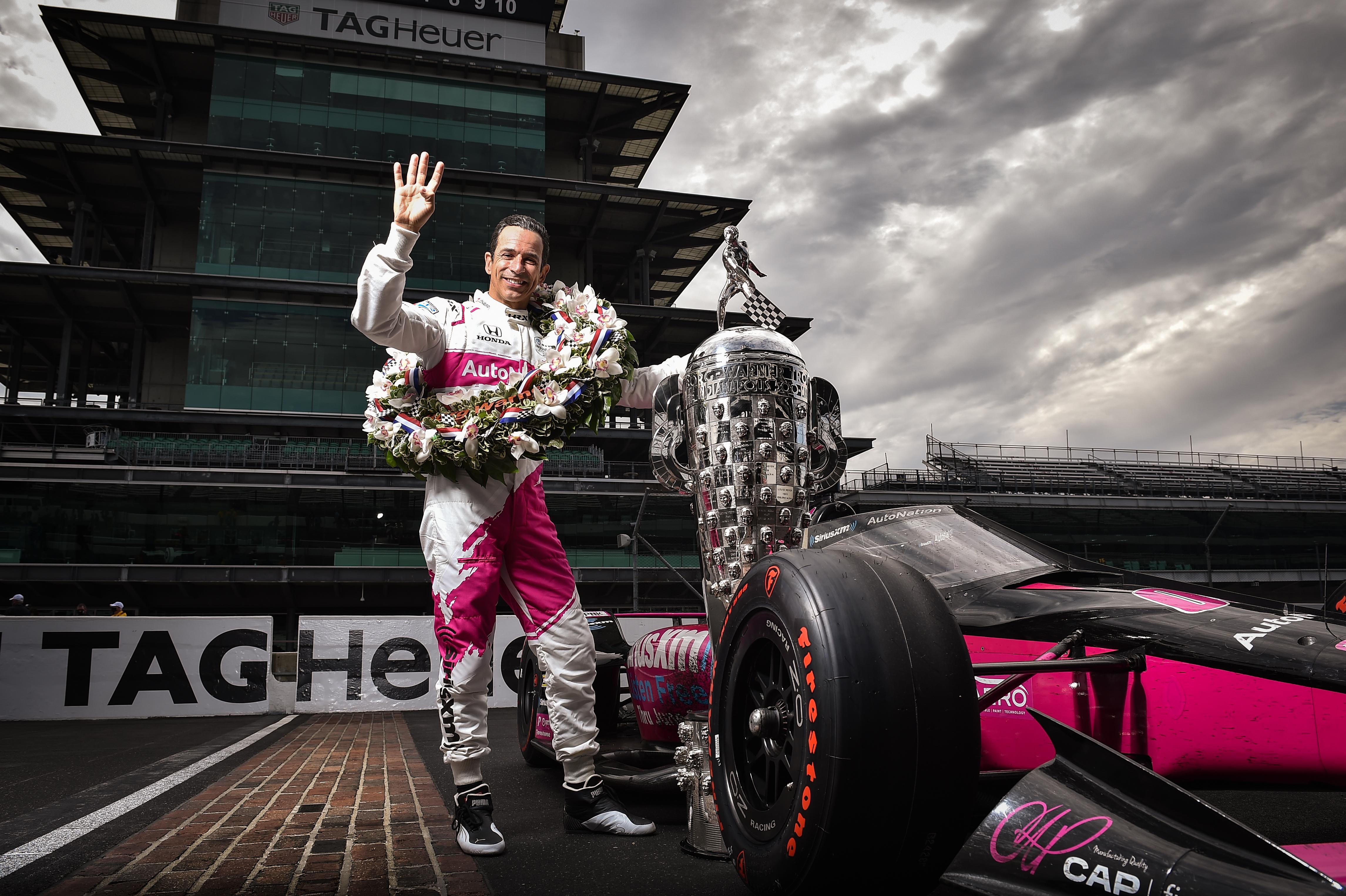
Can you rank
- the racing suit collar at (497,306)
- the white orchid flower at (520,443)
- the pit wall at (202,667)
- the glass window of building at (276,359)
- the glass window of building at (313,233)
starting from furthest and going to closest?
the glass window of building at (313,233) < the glass window of building at (276,359) < the pit wall at (202,667) < the racing suit collar at (497,306) < the white orchid flower at (520,443)

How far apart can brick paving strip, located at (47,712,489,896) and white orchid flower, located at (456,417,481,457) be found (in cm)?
139

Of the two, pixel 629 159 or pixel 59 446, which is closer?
pixel 59 446

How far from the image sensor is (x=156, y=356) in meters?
34.0

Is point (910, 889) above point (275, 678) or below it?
above

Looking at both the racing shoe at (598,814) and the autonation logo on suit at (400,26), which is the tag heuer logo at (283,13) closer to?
the autonation logo on suit at (400,26)

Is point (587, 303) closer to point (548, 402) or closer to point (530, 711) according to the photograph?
point (548, 402)

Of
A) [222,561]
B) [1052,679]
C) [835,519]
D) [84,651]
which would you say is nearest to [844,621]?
[1052,679]

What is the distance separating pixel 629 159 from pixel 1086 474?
85.9 ft

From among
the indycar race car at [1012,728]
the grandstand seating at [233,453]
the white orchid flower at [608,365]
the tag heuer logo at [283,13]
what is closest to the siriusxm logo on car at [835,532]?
the indycar race car at [1012,728]

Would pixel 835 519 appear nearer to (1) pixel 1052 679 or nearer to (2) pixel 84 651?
(1) pixel 1052 679

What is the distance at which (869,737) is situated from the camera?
1.60 metres

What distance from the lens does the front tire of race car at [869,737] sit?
1604mm

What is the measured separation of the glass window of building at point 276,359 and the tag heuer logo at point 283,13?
44.9ft

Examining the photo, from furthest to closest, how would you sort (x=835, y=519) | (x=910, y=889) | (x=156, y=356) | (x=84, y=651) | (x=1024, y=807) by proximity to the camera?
(x=156, y=356), (x=84, y=651), (x=835, y=519), (x=1024, y=807), (x=910, y=889)
